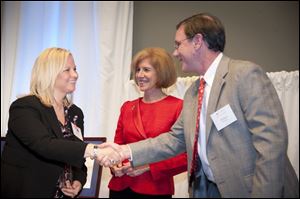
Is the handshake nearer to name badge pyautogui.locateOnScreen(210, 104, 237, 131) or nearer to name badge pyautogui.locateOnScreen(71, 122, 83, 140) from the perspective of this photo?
name badge pyautogui.locateOnScreen(71, 122, 83, 140)

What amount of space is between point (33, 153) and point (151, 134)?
0.78 m

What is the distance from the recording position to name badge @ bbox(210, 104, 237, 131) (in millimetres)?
1439

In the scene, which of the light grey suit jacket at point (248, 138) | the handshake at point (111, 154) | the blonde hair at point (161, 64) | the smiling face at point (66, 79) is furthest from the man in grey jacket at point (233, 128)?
the smiling face at point (66, 79)

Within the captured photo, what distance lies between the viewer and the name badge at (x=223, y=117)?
1.44 m

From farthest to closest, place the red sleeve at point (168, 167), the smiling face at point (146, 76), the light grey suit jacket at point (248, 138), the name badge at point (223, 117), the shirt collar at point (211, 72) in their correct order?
the smiling face at point (146, 76), the red sleeve at point (168, 167), the shirt collar at point (211, 72), the name badge at point (223, 117), the light grey suit jacket at point (248, 138)

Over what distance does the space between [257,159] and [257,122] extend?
0.52 ft

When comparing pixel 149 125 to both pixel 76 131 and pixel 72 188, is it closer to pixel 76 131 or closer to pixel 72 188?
pixel 76 131

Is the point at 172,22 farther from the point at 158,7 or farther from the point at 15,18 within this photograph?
the point at 15,18

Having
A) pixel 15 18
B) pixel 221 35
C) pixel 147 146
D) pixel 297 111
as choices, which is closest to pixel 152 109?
pixel 147 146

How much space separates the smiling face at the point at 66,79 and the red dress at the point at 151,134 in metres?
0.51

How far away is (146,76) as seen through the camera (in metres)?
2.29

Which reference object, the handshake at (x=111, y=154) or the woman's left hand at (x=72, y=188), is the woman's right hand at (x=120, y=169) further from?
the woman's left hand at (x=72, y=188)

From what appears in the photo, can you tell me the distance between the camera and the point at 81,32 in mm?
3234

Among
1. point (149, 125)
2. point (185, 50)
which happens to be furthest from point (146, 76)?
point (185, 50)
